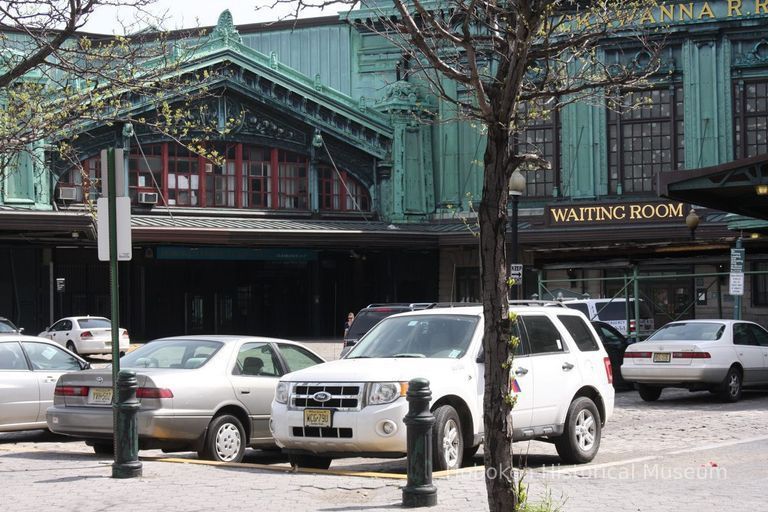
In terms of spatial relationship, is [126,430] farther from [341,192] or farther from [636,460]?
[341,192]

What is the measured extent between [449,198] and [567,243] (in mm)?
5311

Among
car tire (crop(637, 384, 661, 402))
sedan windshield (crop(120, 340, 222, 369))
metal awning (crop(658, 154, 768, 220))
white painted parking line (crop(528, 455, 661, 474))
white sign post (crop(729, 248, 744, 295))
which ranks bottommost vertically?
car tire (crop(637, 384, 661, 402))

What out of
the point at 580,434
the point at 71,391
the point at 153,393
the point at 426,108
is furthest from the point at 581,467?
the point at 426,108

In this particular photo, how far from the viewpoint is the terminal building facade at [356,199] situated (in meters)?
42.5

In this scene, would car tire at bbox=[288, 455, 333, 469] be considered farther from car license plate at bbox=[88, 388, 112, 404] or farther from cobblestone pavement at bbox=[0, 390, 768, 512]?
car license plate at bbox=[88, 388, 112, 404]

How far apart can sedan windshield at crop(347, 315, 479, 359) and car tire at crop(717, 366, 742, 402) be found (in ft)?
31.7

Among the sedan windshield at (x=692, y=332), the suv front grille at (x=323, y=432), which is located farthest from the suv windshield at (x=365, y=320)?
the suv front grille at (x=323, y=432)

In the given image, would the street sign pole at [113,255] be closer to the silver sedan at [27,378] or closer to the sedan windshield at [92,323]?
the silver sedan at [27,378]

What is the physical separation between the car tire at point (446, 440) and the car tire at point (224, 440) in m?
2.78

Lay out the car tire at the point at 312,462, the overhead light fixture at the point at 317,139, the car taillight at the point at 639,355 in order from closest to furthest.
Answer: the car tire at the point at 312,462 < the car taillight at the point at 639,355 < the overhead light fixture at the point at 317,139

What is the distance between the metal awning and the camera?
23750 mm

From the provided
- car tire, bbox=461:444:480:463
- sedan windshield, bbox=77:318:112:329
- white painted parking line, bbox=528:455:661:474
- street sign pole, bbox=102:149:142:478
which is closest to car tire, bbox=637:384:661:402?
white painted parking line, bbox=528:455:661:474

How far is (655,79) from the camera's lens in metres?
44.2

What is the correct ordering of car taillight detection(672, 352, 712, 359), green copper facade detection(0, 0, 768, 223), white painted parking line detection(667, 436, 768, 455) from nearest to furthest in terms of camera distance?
white painted parking line detection(667, 436, 768, 455), car taillight detection(672, 352, 712, 359), green copper facade detection(0, 0, 768, 223)
